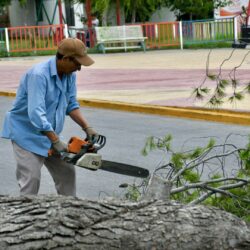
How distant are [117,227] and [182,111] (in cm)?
1076

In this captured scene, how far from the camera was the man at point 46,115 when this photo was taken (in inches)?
218

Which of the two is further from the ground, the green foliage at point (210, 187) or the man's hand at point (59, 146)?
the man's hand at point (59, 146)

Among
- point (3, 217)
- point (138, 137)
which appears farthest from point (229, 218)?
point (138, 137)

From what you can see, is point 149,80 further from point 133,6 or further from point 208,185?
point 133,6

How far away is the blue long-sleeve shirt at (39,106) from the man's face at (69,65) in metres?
0.06

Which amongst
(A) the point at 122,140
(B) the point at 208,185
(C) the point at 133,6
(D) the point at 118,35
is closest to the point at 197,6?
(C) the point at 133,6

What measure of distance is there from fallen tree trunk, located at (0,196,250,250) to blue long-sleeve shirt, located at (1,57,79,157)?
2.18 metres

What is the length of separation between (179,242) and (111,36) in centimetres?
2916

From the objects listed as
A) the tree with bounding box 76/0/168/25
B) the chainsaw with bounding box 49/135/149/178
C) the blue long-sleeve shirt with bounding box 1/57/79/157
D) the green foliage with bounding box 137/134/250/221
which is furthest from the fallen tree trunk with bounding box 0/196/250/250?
the tree with bounding box 76/0/168/25

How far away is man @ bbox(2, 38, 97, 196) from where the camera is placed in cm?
554

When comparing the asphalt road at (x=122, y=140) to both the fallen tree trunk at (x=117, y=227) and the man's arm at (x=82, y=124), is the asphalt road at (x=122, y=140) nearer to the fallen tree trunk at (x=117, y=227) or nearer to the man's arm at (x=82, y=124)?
the man's arm at (x=82, y=124)

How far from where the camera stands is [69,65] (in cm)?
561

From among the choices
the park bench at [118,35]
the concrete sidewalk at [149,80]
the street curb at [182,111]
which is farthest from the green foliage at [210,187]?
the park bench at [118,35]

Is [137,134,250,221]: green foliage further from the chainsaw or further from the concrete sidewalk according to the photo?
the concrete sidewalk
